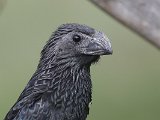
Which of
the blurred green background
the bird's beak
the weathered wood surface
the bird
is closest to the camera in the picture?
the weathered wood surface

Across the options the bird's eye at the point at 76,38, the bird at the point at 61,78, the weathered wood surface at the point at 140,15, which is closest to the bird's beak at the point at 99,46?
the bird at the point at 61,78

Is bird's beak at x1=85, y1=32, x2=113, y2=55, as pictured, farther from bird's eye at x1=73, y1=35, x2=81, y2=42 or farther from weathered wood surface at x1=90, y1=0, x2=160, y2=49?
weathered wood surface at x1=90, y1=0, x2=160, y2=49

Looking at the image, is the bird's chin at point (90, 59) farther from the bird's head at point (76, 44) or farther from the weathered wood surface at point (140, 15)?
the weathered wood surface at point (140, 15)

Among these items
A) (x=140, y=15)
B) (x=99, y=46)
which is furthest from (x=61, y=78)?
(x=140, y=15)

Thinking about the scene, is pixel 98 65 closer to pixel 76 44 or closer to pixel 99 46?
pixel 76 44

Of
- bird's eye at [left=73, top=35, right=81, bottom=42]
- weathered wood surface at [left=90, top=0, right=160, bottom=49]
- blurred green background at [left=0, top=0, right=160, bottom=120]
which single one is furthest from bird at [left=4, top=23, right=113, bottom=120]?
blurred green background at [left=0, top=0, right=160, bottom=120]

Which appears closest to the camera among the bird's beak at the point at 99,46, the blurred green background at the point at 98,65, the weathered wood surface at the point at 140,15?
the weathered wood surface at the point at 140,15
